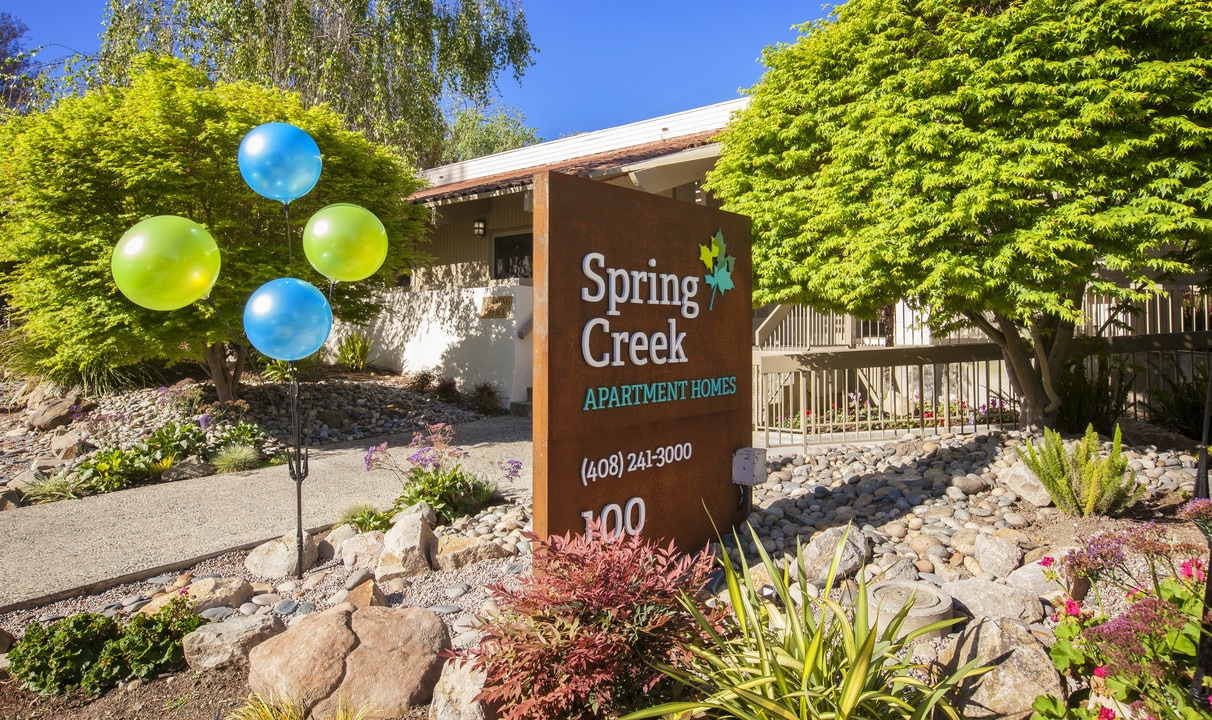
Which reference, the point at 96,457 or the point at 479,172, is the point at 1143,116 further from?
the point at 479,172

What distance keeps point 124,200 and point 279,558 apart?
5.91 metres

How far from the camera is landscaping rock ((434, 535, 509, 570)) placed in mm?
5109

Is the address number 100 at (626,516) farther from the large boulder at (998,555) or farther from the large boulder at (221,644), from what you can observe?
A: the large boulder at (998,555)

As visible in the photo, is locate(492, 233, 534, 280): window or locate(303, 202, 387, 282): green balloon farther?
locate(492, 233, 534, 280): window

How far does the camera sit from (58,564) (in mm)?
5324

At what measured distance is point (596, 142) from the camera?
631 inches

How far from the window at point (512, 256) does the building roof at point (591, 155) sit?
4.18 feet

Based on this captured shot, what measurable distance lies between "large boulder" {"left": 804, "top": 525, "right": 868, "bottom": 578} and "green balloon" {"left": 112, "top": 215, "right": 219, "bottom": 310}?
439cm

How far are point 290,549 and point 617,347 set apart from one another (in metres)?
2.83

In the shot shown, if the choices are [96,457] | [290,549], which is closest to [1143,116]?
[290,549]

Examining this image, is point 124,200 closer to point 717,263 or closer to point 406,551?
point 406,551

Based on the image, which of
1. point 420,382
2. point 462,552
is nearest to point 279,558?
point 462,552

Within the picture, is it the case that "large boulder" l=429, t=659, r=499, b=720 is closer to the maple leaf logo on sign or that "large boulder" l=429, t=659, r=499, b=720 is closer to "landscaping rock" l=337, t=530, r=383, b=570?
"landscaping rock" l=337, t=530, r=383, b=570

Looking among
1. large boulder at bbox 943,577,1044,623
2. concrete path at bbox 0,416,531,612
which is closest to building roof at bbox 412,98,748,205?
concrete path at bbox 0,416,531,612
